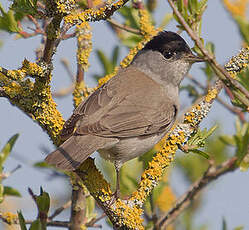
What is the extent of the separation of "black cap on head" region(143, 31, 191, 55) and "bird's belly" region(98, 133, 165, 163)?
45.0 inches

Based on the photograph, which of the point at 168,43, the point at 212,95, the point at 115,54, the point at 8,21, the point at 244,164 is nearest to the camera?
the point at 244,164

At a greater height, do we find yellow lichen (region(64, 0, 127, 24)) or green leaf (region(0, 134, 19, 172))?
yellow lichen (region(64, 0, 127, 24))

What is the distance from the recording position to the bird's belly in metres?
4.05

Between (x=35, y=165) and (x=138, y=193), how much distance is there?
29.4 inches

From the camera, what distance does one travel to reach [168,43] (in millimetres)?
4895

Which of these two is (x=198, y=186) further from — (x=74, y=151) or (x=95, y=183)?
(x=74, y=151)

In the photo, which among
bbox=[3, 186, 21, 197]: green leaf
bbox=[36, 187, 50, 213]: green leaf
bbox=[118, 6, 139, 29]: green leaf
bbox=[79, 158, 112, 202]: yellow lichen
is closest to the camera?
bbox=[3, 186, 21, 197]: green leaf

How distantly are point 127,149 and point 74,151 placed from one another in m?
0.60

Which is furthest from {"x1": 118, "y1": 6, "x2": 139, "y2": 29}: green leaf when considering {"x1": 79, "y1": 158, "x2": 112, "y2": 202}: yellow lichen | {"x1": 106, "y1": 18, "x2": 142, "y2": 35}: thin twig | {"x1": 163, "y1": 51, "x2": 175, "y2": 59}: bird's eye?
{"x1": 79, "y1": 158, "x2": 112, "y2": 202}: yellow lichen

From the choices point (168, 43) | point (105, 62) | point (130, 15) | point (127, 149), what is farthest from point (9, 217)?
point (168, 43)

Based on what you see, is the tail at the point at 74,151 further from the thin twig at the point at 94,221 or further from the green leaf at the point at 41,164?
the thin twig at the point at 94,221

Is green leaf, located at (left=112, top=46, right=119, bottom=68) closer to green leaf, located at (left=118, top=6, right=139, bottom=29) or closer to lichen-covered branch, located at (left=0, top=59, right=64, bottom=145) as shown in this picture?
green leaf, located at (left=118, top=6, right=139, bottom=29)

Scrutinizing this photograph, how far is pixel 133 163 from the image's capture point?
14.1 ft

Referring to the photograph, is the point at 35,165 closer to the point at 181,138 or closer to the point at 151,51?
the point at 181,138
